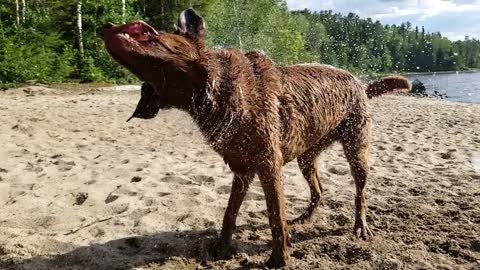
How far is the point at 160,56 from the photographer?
2926 millimetres

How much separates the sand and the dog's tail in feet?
4.12

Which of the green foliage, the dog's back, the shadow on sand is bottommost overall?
the shadow on sand

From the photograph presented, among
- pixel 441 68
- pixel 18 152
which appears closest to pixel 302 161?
pixel 18 152

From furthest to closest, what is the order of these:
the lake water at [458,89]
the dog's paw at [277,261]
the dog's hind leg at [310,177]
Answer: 1. the lake water at [458,89]
2. the dog's hind leg at [310,177]
3. the dog's paw at [277,261]

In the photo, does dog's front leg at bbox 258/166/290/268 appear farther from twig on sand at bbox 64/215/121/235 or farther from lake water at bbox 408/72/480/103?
Result: lake water at bbox 408/72/480/103

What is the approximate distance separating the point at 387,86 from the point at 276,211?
2200mm

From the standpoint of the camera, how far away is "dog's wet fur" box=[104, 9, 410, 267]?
117 inches

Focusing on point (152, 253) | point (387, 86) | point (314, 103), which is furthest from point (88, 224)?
point (387, 86)

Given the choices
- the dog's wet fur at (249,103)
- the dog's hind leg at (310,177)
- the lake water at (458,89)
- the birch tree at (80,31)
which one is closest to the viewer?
the dog's wet fur at (249,103)

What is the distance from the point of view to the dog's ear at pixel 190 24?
3.13 meters

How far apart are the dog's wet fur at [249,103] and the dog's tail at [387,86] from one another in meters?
0.36

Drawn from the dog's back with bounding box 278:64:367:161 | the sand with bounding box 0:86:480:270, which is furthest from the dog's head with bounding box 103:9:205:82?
the dog's back with bounding box 278:64:367:161

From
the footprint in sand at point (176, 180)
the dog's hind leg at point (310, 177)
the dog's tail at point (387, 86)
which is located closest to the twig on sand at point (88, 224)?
the footprint in sand at point (176, 180)

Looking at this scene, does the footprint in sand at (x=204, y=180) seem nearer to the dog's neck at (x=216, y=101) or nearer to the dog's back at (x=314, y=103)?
the dog's back at (x=314, y=103)
